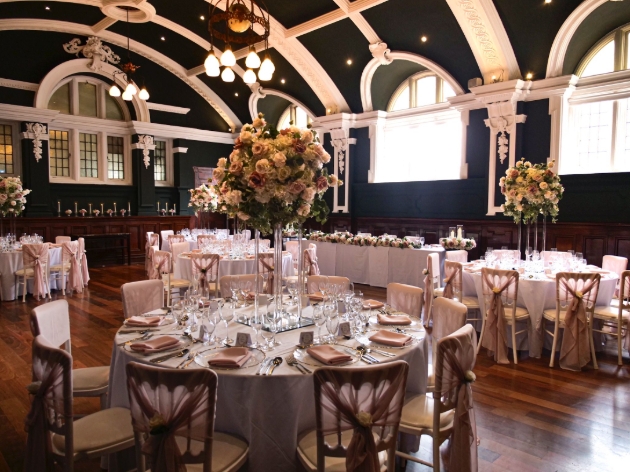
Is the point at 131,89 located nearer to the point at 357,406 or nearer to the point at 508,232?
the point at 357,406

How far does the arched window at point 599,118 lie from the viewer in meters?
8.11

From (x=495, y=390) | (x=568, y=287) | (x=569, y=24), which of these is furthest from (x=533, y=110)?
(x=495, y=390)

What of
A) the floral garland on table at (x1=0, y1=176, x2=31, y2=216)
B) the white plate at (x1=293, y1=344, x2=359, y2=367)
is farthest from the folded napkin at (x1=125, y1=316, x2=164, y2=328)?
the floral garland on table at (x1=0, y1=176, x2=31, y2=216)

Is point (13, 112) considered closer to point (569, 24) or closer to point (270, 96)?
point (270, 96)

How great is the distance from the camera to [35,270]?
7.52 metres

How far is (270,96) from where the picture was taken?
14398 mm

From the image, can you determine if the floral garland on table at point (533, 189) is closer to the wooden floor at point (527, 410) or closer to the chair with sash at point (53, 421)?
the wooden floor at point (527, 410)

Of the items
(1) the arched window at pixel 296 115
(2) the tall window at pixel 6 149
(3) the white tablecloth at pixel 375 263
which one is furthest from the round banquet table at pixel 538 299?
(2) the tall window at pixel 6 149

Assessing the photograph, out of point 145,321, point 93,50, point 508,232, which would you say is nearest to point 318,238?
point 508,232

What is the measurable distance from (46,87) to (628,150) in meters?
13.4

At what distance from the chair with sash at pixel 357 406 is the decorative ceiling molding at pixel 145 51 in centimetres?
1286

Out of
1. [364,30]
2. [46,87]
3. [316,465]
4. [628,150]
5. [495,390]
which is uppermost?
[364,30]

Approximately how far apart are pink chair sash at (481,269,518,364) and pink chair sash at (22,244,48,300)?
6.99 metres

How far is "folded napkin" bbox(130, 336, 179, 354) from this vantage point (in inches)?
97.1
